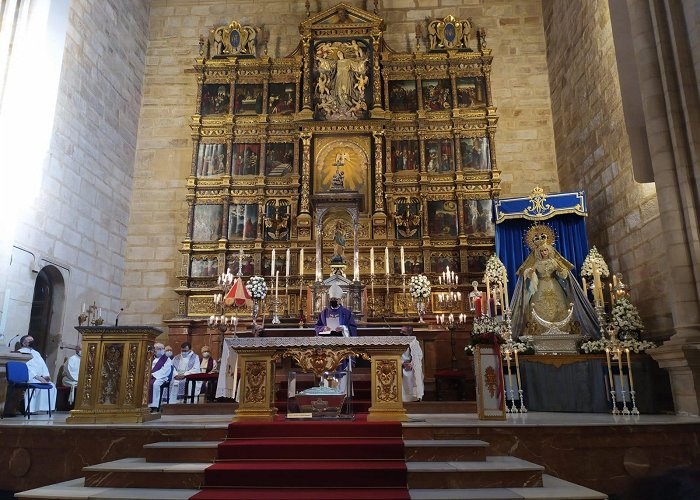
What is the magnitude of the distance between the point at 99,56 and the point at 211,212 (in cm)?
433

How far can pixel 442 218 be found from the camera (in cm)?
1266

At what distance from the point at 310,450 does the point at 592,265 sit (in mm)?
6954

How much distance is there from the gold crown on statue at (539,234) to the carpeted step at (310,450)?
6722 mm

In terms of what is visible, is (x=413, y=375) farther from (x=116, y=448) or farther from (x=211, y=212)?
(x=211, y=212)

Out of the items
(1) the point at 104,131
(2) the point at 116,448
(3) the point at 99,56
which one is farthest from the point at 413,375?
(3) the point at 99,56

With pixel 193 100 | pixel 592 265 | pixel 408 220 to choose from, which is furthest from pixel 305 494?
pixel 193 100

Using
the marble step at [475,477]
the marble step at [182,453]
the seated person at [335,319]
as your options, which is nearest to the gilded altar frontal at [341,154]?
the seated person at [335,319]

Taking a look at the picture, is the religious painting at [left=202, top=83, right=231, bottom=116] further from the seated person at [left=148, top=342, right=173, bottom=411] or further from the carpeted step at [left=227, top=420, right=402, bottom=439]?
the carpeted step at [left=227, top=420, right=402, bottom=439]

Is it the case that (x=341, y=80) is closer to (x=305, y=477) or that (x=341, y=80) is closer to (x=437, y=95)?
(x=437, y=95)

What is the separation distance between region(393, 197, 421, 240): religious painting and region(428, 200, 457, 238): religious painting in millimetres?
292

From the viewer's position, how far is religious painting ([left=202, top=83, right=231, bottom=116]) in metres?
13.5

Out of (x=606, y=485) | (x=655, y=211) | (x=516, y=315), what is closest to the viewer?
(x=606, y=485)

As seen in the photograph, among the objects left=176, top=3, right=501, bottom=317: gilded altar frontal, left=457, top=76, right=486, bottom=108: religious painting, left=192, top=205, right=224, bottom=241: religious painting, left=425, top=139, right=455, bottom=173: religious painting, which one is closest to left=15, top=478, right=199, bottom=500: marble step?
left=176, top=3, right=501, bottom=317: gilded altar frontal

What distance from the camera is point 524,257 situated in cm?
1136
